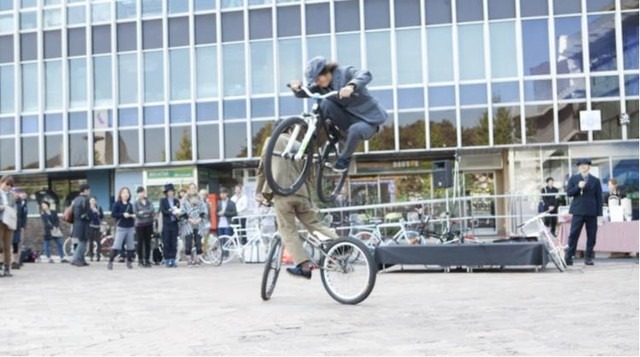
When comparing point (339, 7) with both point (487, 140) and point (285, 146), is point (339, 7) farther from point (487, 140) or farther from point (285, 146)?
point (285, 146)

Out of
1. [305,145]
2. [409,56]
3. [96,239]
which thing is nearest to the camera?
[305,145]

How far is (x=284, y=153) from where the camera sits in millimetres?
6711

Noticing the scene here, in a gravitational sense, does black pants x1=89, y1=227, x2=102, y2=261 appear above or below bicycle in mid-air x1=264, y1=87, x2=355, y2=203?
below

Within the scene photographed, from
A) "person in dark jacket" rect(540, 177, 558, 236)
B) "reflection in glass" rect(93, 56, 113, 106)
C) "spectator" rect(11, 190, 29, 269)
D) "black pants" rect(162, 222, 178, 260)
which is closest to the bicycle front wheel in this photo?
"person in dark jacket" rect(540, 177, 558, 236)

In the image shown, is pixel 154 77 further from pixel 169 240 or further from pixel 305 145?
pixel 305 145

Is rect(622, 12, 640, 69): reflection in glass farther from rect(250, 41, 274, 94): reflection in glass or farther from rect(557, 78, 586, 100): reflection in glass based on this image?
rect(250, 41, 274, 94): reflection in glass

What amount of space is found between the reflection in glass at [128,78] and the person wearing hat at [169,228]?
1466 cm

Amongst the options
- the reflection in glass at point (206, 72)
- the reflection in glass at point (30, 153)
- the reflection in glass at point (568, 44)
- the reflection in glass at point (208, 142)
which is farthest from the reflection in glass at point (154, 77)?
the reflection in glass at point (568, 44)

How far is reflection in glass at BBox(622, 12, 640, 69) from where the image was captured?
2591 centimetres

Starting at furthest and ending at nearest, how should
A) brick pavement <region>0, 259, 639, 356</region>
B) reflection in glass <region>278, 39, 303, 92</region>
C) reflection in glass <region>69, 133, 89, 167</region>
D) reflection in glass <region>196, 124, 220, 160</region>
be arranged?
reflection in glass <region>69, 133, 89, 167</region> < reflection in glass <region>196, 124, 220, 160</region> < reflection in glass <region>278, 39, 303, 92</region> < brick pavement <region>0, 259, 639, 356</region>

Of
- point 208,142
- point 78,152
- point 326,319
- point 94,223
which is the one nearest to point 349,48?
point 208,142

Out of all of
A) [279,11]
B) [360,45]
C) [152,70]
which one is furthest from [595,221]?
[152,70]

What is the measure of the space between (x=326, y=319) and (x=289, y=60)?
22.9 m

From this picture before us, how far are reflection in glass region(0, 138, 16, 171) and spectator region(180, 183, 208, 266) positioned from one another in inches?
669
